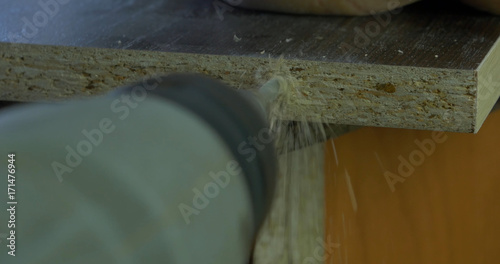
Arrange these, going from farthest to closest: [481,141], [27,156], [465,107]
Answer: [481,141] < [465,107] < [27,156]

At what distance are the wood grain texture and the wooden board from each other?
18 centimetres

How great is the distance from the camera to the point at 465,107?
2.61 ft

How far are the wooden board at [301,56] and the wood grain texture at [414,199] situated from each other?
180 millimetres

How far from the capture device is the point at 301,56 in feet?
2.82

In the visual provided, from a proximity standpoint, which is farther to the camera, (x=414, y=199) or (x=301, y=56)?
(x=414, y=199)

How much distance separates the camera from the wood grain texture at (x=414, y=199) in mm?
1110

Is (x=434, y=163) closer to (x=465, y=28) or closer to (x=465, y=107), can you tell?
(x=465, y=28)

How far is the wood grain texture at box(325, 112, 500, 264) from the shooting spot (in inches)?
43.7

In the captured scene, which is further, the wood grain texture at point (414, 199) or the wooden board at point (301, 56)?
the wood grain texture at point (414, 199)

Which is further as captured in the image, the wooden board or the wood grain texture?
the wood grain texture

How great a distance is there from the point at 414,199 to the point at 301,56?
1.32 feet

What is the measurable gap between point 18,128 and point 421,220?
1.01 m

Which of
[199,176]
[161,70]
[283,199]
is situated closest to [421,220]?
[283,199]

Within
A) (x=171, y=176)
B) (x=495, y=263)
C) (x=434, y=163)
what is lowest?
(x=171, y=176)
